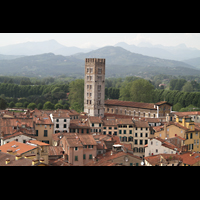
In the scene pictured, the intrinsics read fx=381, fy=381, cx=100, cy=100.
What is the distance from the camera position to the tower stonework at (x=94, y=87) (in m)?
49.3

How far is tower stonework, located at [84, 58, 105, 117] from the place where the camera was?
162 feet

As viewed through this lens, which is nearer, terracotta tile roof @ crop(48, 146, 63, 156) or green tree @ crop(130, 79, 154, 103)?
terracotta tile roof @ crop(48, 146, 63, 156)

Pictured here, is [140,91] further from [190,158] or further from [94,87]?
[190,158]

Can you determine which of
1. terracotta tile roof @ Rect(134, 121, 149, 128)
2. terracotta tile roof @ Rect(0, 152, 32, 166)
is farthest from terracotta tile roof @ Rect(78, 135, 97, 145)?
terracotta tile roof @ Rect(134, 121, 149, 128)

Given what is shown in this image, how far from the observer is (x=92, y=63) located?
49.8m

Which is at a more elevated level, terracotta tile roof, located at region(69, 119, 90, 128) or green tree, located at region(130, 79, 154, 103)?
green tree, located at region(130, 79, 154, 103)


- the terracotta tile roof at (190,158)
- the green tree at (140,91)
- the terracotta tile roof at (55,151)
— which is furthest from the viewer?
the green tree at (140,91)

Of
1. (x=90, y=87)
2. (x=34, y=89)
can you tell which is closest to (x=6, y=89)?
(x=34, y=89)

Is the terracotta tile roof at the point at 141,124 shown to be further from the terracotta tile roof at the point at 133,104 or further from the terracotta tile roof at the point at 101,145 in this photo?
the terracotta tile roof at the point at 133,104

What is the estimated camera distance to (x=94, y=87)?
162 ft

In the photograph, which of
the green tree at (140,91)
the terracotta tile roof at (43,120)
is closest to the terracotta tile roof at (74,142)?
the terracotta tile roof at (43,120)

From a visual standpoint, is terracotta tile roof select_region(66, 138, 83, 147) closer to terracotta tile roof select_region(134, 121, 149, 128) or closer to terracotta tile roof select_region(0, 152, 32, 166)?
terracotta tile roof select_region(0, 152, 32, 166)

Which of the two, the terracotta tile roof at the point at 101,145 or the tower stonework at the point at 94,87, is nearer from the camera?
the terracotta tile roof at the point at 101,145

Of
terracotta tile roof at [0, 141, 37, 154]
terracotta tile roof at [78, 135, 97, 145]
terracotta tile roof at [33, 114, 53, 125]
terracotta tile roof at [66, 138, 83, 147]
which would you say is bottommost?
terracotta tile roof at [78, 135, 97, 145]
